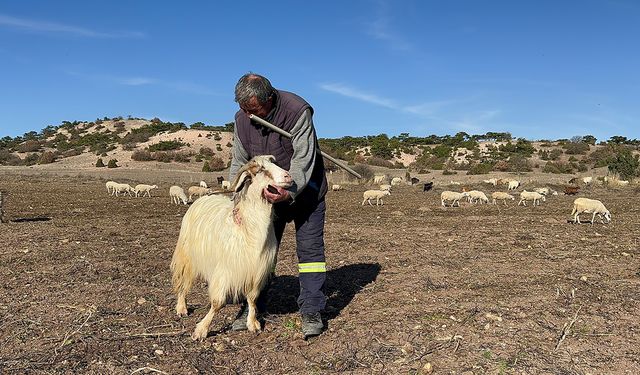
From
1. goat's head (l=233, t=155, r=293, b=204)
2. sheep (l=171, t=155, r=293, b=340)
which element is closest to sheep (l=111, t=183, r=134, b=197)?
sheep (l=171, t=155, r=293, b=340)

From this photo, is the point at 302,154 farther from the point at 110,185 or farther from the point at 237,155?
the point at 110,185

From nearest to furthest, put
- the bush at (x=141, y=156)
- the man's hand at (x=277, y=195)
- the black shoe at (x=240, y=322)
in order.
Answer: the man's hand at (x=277, y=195) → the black shoe at (x=240, y=322) → the bush at (x=141, y=156)

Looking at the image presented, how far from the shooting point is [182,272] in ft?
19.2

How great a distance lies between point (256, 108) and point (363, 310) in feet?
8.48

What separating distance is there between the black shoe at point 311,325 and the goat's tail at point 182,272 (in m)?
1.41

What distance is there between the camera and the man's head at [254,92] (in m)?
4.68

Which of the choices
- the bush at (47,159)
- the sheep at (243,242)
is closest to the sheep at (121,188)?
the sheep at (243,242)

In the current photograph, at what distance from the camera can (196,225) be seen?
5586 mm

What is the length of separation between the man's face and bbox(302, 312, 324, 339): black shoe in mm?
1957

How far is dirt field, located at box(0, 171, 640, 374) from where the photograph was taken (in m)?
4.38

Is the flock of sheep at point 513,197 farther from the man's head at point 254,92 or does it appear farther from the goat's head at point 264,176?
the man's head at point 254,92

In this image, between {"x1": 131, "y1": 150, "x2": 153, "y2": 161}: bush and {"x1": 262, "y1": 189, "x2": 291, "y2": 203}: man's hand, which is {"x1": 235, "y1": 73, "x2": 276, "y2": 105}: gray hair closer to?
{"x1": 262, "y1": 189, "x2": 291, "y2": 203}: man's hand

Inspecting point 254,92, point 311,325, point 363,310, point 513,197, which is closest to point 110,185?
point 513,197

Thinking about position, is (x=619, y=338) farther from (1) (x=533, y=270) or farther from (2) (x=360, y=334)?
(1) (x=533, y=270)
